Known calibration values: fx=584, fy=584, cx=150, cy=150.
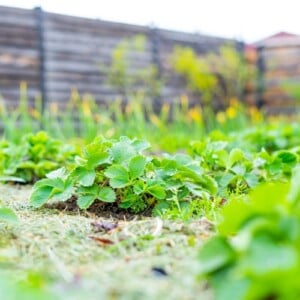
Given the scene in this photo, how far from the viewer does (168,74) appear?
29.5ft

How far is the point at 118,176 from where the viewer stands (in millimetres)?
1609

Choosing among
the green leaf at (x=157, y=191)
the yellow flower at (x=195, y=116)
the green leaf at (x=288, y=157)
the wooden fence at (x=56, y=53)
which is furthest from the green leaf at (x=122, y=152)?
the wooden fence at (x=56, y=53)

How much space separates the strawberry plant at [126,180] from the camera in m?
1.62

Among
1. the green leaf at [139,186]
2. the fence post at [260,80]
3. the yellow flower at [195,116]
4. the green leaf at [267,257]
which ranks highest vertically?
the fence post at [260,80]

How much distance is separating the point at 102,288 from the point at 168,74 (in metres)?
8.27

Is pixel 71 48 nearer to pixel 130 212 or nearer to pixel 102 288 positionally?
pixel 130 212

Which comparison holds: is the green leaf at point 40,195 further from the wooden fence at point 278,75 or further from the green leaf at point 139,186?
the wooden fence at point 278,75

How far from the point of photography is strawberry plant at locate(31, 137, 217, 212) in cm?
162

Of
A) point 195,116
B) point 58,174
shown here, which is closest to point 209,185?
point 58,174

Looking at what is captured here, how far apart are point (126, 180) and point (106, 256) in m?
0.50

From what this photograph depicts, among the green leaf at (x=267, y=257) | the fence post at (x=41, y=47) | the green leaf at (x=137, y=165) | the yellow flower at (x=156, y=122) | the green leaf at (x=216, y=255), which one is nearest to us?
the green leaf at (x=267, y=257)

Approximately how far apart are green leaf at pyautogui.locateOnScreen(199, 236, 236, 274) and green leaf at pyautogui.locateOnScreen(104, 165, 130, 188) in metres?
0.76

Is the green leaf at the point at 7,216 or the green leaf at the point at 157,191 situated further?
the green leaf at the point at 157,191

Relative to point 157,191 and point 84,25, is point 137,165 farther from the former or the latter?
point 84,25
